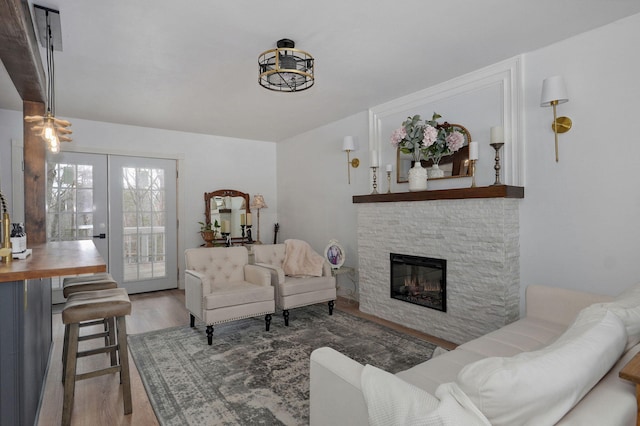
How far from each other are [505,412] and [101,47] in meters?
3.35

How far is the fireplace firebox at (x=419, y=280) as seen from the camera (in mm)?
3455

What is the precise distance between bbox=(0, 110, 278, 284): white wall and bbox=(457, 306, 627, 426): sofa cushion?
17.6ft

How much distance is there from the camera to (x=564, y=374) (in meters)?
1.00

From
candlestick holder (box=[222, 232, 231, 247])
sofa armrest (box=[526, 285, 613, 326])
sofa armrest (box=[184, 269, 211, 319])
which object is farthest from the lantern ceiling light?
candlestick holder (box=[222, 232, 231, 247])

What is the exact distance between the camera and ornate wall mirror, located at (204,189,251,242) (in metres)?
5.84

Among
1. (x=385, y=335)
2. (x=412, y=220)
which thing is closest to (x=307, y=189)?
(x=412, y=220)

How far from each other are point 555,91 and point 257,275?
10.3ft

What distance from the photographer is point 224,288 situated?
3.65m

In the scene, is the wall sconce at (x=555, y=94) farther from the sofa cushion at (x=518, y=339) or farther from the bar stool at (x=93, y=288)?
the bar stool at (x=93, y=288)

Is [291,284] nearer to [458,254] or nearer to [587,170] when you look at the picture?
[458,254]

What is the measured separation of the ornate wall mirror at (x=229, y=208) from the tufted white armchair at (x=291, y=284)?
1674 mm

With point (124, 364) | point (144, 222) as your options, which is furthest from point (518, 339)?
point (144, 222)

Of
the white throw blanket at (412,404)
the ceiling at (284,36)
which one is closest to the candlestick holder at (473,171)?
the ceiling at (284,36)

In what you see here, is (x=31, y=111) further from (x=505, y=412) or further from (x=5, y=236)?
(x=505, y=412)
